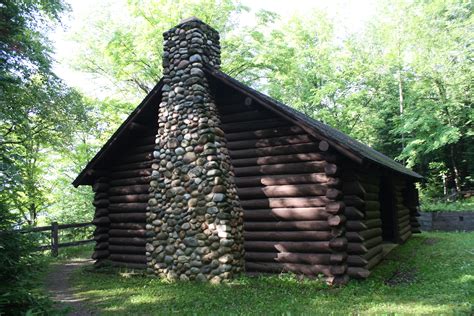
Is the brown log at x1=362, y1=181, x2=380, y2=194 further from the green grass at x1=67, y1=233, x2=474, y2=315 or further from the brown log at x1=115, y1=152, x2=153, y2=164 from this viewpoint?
the brown log at x1=115, y1=152, x2=153, y2=164

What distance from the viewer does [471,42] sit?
77.1ft

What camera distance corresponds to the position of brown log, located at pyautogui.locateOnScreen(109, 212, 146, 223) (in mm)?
12203

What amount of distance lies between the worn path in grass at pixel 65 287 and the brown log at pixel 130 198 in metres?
2.77

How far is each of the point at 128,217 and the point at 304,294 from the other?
→ 22.2 feet

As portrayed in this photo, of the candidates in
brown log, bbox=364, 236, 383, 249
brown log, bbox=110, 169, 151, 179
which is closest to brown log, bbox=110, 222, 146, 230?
brown log, bbox=110, 169, 151, 179

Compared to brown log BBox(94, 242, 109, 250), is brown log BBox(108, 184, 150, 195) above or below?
above

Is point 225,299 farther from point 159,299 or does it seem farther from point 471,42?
point 471,42

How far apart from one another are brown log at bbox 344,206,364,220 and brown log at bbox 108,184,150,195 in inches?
248

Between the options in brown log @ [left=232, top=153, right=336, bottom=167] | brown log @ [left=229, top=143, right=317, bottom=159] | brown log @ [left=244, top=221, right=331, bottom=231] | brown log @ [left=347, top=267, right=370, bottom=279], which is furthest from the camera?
brown log @ [left=229, top=143, right=317, bottom=159]

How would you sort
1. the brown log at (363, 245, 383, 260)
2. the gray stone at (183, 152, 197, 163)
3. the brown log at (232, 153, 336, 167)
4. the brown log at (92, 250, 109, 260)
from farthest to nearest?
1. the brown log at (92, 250, 109, 260)
2. the gray stone at (183, 152, 197, 163)
3. the brown log at (363, 245, 383, 260)
4. the brown log at (232, 153, 336, 167)

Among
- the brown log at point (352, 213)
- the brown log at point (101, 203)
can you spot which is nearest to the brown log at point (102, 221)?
the brown log at point (101, 203)

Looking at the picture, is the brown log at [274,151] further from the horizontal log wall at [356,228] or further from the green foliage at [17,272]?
the green foliage at [17,272]

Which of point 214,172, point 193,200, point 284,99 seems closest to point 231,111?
point 214,172

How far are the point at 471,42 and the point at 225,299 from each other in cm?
2360
